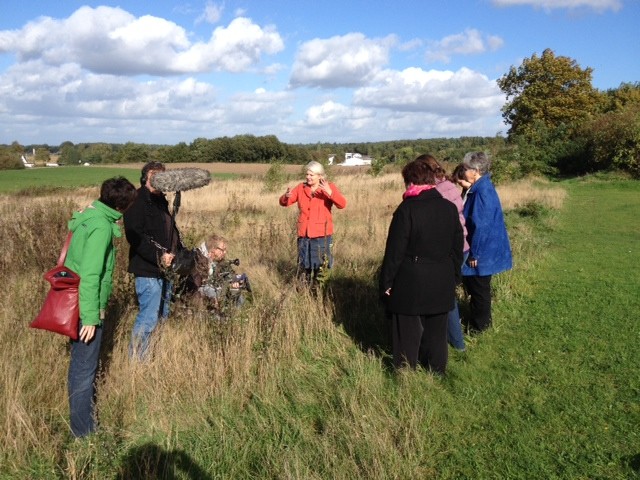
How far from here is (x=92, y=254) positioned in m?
3.60

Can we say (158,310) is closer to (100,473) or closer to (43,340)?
(43,340)

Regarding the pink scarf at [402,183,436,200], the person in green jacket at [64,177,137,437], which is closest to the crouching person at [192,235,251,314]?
the person in green jacket at [64,177,137,437]

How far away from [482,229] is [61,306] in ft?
12.6

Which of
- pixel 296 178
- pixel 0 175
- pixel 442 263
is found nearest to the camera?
pixel 442 263

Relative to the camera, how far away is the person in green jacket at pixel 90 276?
3.60 m

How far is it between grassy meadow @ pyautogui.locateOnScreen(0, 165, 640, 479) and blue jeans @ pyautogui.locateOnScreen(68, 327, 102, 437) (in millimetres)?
203

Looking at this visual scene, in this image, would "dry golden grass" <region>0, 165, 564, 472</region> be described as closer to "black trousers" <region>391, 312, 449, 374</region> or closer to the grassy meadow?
the grassy meadow

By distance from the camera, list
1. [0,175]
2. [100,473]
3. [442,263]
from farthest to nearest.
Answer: [0,175] → [442,263] → [100,473]

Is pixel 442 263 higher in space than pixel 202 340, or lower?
higher

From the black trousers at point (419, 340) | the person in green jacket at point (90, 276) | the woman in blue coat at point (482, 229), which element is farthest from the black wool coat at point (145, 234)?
the woman in blue coat at point (482, 229)

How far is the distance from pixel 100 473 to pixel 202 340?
1.64 m

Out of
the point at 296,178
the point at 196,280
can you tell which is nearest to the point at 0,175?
the point at 296,178

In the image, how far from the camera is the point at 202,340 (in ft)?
16.5

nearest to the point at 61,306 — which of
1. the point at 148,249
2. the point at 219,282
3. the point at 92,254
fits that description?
the point at 92,254
